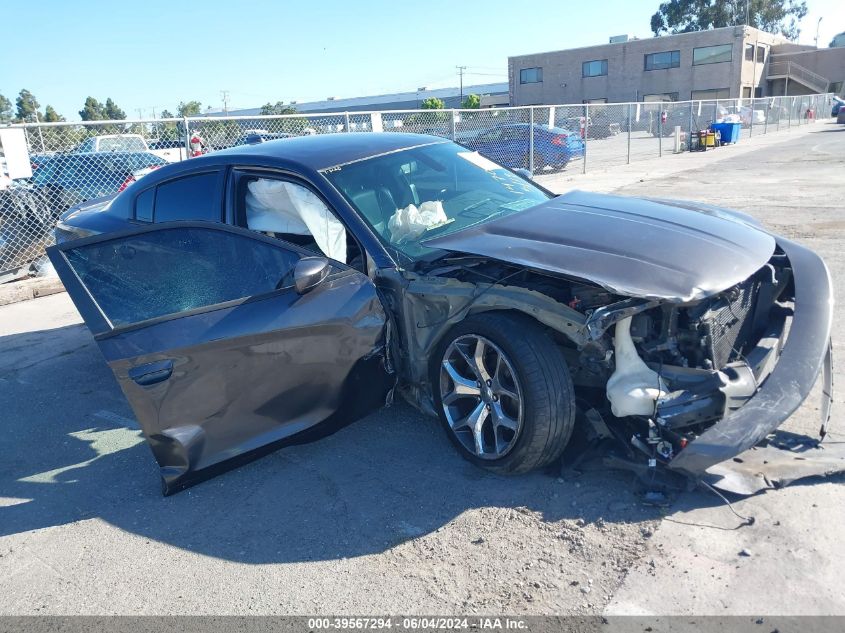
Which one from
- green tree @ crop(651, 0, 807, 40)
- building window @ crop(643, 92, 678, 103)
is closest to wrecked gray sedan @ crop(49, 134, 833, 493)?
building window @ crop(643, 92, 678, 103)

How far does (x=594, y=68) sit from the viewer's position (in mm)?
58938

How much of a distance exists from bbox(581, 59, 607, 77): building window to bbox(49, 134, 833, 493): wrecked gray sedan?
60.0 metres

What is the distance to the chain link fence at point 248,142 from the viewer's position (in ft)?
30.8

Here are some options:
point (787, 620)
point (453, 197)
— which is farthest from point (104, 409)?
point (787, 620)

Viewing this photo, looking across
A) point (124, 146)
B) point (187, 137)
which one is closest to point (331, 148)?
point (187, 137)

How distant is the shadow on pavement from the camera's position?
3.10m

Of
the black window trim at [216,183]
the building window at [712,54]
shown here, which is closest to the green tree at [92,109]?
the building window at [712,54]

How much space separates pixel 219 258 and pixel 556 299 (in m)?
1.81

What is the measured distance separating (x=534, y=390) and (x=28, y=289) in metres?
7.69

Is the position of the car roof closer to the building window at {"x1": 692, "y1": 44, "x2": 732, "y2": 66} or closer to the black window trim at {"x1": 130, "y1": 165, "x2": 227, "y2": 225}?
the black window trim at {"x1": 130, "y1": 165, "x2": 227, "y2": 225}

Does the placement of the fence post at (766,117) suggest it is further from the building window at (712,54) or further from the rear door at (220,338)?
the rear door at (220,338)

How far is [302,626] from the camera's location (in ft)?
8.32

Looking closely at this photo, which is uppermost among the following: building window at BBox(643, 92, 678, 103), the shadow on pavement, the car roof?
the car roof

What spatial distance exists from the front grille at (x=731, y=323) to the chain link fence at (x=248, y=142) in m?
8.11
